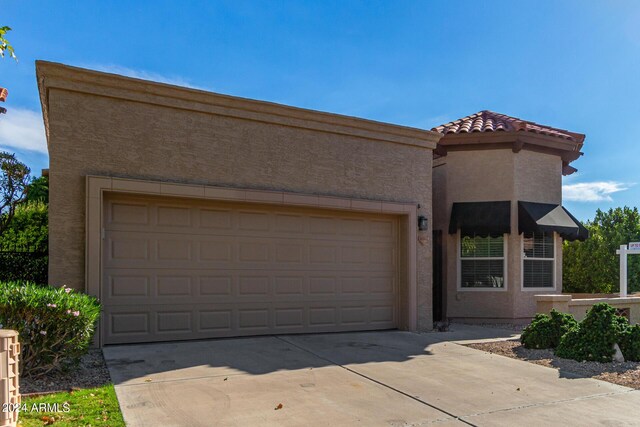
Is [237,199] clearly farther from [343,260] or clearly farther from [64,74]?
[64,74]

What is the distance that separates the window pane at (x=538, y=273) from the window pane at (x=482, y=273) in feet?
2.18

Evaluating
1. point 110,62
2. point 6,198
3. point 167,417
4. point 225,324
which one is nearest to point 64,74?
Result: point 110,62

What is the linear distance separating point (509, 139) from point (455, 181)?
1.71 metres

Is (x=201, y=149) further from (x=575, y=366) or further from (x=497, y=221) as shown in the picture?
(x=497, y=221)

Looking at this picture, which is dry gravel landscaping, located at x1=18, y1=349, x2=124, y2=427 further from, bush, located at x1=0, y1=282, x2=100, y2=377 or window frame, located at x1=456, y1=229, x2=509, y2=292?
window frame, located at x1=456, y1=229, x2=509, y2=292

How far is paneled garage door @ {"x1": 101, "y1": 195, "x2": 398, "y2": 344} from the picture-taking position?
8281 millimetres

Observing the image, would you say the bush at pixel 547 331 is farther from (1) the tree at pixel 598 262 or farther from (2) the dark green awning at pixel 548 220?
(1) the tree at pixel 598 262

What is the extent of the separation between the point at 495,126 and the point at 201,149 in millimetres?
7946

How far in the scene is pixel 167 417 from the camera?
4852 mm

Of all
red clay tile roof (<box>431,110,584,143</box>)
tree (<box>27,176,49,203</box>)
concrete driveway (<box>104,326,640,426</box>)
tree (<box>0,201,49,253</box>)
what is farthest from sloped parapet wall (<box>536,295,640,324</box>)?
tree (<box>27,176,49,203</box>)

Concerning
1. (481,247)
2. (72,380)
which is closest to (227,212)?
(72,380)

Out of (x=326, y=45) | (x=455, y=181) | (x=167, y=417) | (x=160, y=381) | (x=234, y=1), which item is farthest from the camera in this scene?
(x=455, y=181)

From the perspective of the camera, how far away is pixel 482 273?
1251 centimetres

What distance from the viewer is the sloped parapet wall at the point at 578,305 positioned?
1027 cm
